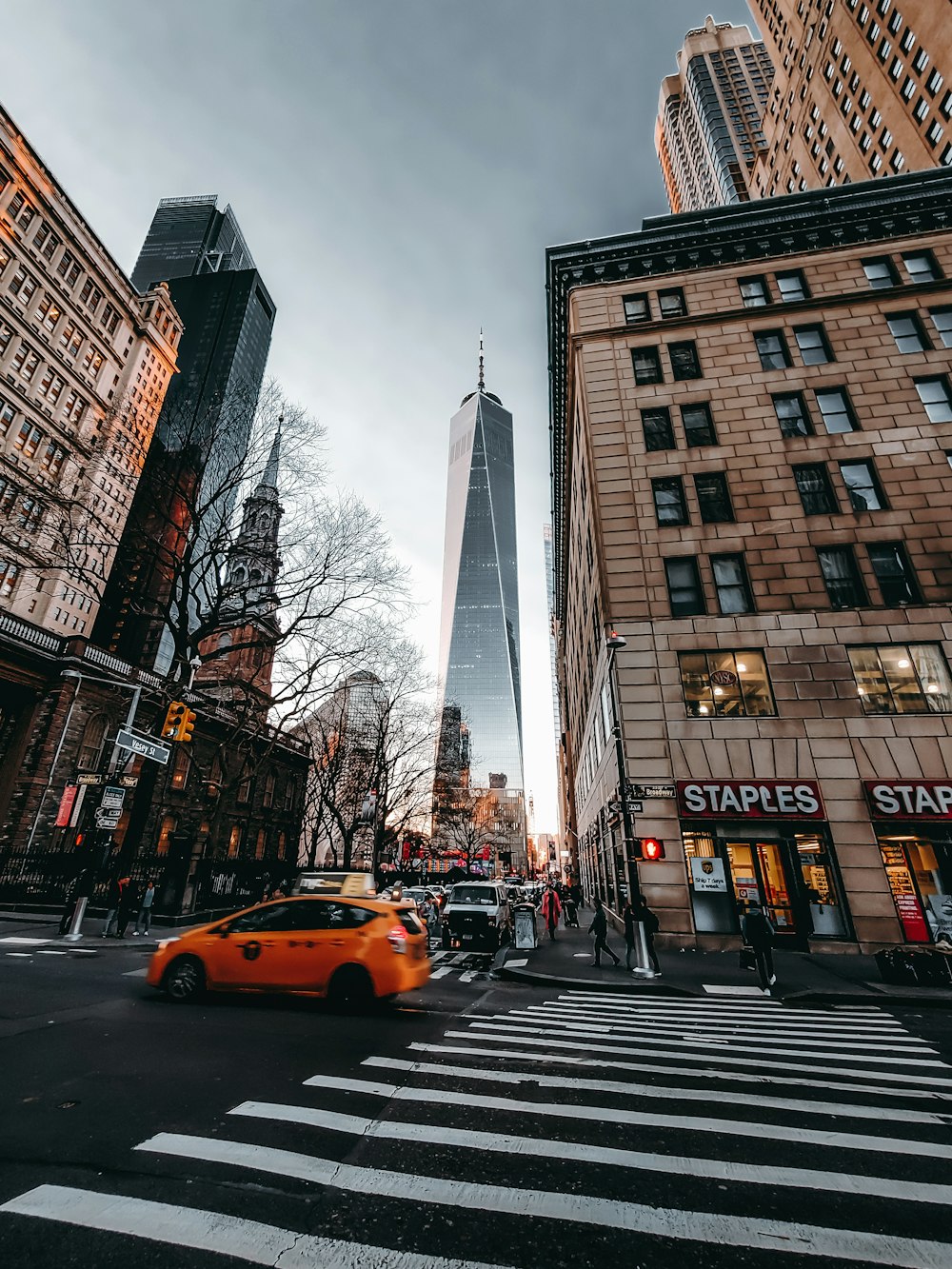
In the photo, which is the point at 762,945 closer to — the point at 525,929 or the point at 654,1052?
the point at 654,1052

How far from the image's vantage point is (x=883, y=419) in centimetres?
2142

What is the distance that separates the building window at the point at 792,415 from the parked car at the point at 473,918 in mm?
21016

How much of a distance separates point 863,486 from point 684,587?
25.4ft

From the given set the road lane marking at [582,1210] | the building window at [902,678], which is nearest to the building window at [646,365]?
the building window at [902,678]

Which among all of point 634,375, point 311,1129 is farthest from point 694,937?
point 634,375

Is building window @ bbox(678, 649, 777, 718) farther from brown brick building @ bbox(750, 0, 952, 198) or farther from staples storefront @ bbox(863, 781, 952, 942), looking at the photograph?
brown brick building @ bbox(750, 0, 952, 198)

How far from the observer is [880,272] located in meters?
24.8

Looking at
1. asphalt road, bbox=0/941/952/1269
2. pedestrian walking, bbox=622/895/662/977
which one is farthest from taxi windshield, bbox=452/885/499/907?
asphalt road, bbox=0/941/952/1269

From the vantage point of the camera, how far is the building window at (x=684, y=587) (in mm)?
20375

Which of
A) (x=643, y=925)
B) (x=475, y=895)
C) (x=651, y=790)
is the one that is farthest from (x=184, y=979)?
(x=651, y=790)

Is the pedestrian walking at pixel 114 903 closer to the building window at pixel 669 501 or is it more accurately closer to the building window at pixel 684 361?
the building window at pixel 669 501

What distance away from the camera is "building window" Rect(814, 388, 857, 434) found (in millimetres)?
21859

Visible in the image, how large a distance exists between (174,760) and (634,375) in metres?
34.9

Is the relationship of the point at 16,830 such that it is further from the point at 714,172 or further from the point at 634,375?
the point at 714,172
